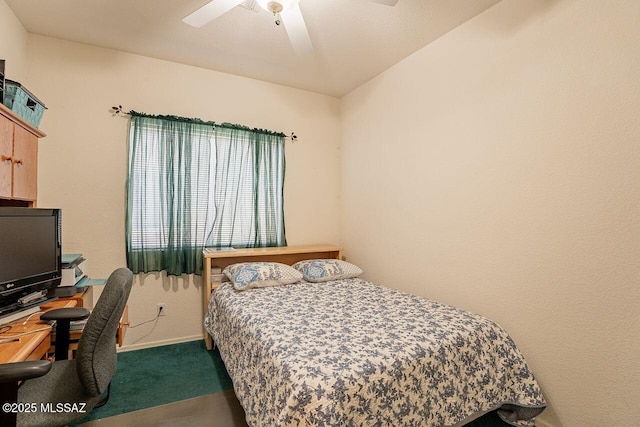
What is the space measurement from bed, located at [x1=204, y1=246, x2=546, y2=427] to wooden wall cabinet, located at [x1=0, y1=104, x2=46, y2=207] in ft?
4.94

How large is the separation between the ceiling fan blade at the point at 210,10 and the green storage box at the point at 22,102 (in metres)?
1.02

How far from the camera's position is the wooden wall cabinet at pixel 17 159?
1649 mm

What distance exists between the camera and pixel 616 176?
1.57m

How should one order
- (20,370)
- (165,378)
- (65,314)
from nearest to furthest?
(20,370), (65,314), (165,378)

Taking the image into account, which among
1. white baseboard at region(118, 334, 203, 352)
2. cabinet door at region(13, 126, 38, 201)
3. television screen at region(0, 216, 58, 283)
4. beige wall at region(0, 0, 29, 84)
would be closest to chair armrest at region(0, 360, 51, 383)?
television screen at region(0, 216, 58, 283)

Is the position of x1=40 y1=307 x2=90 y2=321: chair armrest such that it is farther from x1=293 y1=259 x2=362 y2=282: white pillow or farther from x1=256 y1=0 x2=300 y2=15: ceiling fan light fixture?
x1=256 y1=0 x2=300 y2=15: ceiling fan light fixture

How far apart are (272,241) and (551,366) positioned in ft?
8.33

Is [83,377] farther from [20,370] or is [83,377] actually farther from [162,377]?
[162,377]

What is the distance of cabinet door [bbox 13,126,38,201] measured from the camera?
1798 mm

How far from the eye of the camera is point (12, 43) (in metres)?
2.18

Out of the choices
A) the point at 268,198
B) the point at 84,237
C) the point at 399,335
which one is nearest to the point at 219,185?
the point at 268,198

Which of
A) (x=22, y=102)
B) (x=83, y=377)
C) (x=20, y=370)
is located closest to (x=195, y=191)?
(x=22, y=102)

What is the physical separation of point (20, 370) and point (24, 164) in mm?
1503

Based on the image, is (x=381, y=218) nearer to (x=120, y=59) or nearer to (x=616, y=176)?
(x=616, y=176)
